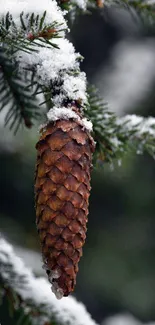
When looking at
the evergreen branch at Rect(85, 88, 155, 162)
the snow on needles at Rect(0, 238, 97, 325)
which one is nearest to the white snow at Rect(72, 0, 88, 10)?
the evergreen branch at Rect(85, 88, 155, 162)

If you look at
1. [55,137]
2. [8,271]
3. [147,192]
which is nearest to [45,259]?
[55,137]

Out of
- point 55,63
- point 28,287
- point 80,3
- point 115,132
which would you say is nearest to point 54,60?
point 55,63

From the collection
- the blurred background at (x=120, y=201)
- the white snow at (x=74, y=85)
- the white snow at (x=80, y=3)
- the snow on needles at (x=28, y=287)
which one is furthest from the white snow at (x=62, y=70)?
the blurred background at (x=120, y=201)

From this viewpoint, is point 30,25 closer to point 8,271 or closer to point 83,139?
point 83,139

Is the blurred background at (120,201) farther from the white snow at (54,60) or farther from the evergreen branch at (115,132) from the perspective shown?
the white snow at (54,60)

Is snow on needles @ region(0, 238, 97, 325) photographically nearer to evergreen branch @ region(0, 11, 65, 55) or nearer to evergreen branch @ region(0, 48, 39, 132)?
evergreen branch @ region(0, 48, 39, 132)

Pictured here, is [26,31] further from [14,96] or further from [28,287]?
[28,287]

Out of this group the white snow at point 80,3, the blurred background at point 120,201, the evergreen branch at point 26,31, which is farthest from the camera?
the blurred background at point 120,201
